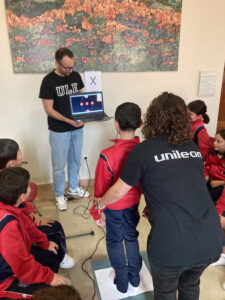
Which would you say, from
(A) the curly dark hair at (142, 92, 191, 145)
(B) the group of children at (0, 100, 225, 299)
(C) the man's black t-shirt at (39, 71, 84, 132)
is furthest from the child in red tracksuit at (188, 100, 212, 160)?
(C) the man's black t-shirt at (39, 71, 84, 132)

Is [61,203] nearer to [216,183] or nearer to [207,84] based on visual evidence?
[216,183]

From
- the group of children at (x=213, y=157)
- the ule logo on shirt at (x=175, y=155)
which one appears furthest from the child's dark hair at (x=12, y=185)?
the group of children at (x=213, y=157)

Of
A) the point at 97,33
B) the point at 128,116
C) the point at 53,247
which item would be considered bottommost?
the point at 53,247

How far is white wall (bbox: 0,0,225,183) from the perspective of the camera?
2273mm

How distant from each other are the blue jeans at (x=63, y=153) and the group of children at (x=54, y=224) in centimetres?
55

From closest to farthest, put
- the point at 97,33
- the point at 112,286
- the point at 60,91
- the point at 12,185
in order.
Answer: the point at 12,185 < the point at 112,286 < the point at 60,91 < the point at 97,33

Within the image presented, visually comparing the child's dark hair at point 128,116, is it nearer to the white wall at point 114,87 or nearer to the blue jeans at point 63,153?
the blue jeans at point 63,153

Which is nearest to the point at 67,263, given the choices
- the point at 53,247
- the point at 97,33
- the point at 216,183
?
the point at 53,247

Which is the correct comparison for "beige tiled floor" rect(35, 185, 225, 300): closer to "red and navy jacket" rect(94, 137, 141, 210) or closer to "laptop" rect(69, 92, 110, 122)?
"red and navy jacket" rect(94, 137, 141, 210)

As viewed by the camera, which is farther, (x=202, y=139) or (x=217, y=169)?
(x=202, y=139)

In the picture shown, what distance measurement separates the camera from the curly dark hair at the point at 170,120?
3.15 feet

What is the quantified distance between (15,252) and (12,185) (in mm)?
277

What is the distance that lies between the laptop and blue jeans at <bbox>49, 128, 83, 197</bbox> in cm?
17

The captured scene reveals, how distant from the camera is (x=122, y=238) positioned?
1.31 metres
